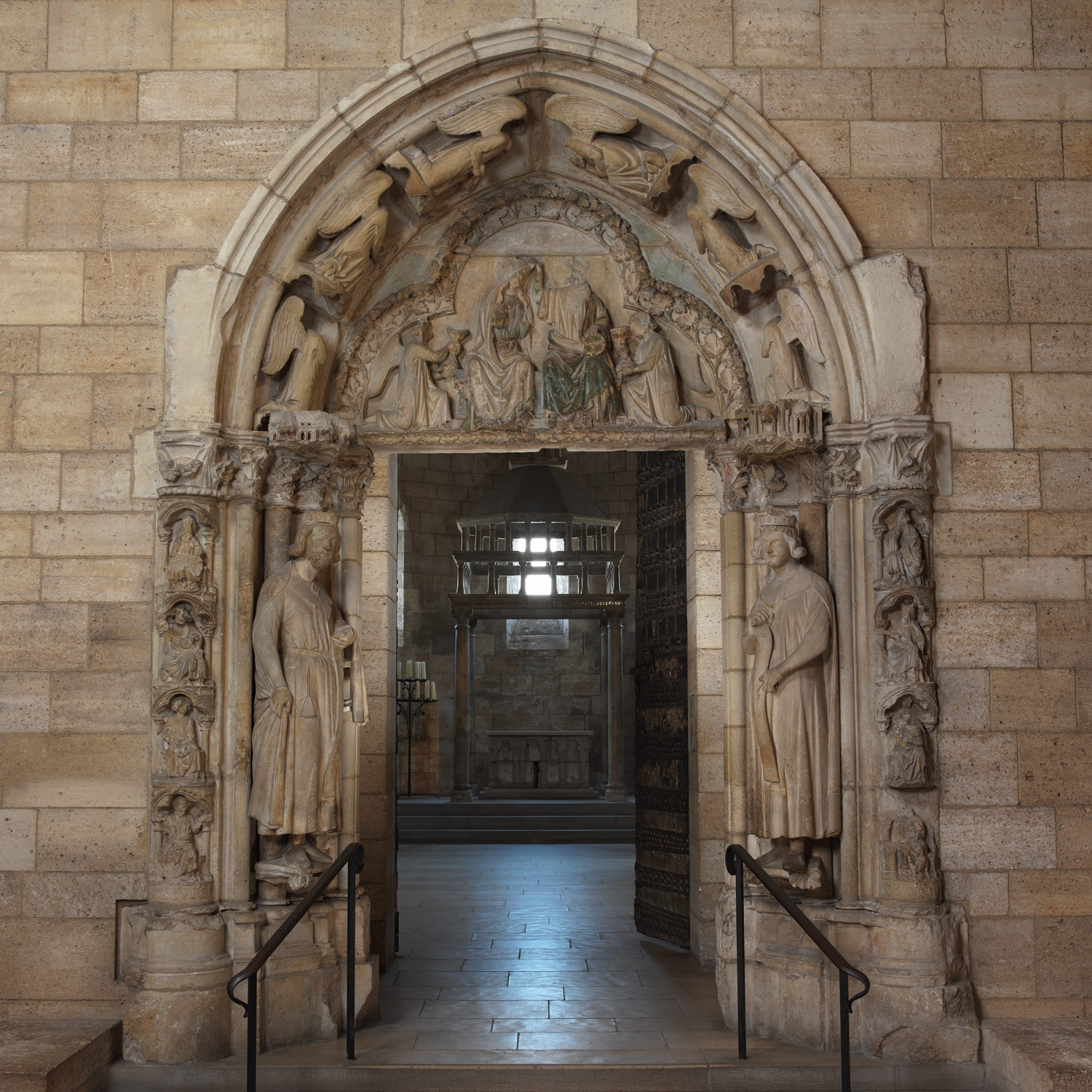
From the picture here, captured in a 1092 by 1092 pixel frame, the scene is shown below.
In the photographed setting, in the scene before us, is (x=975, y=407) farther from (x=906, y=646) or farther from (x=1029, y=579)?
(x=906, y=646)

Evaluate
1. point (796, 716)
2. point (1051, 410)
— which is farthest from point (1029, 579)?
point (796, 716)

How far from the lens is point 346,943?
17.0 feet

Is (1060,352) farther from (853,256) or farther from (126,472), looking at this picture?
(126,472)

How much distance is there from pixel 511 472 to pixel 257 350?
8.58 meters

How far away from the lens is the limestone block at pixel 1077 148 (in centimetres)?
518

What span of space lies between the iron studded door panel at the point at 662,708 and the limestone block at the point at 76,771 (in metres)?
3.14

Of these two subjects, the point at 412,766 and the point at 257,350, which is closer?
the point at 257,350

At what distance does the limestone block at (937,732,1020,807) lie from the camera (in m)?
4.93

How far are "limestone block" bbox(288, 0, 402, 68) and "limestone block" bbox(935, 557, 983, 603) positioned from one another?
3.00 m

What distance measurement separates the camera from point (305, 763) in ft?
16.4

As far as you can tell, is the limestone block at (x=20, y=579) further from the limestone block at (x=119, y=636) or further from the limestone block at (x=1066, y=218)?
the limestone block at (x=1066, y=218)

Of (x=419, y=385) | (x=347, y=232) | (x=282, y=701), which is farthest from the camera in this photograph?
(x=419, y=385)

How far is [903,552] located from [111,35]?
3938 millimetres

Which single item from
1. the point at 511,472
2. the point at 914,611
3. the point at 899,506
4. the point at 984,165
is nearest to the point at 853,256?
the point at 984,165
